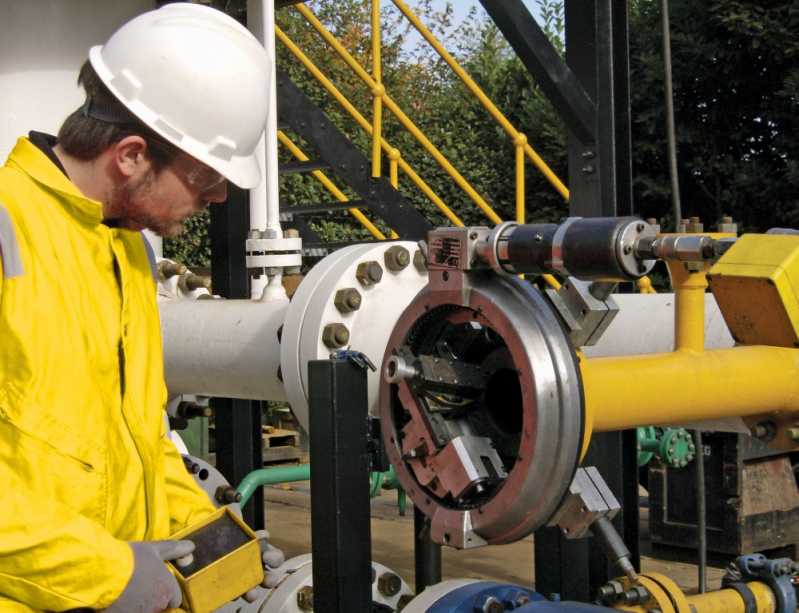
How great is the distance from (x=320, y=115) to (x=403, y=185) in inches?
305

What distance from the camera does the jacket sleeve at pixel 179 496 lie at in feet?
6.56

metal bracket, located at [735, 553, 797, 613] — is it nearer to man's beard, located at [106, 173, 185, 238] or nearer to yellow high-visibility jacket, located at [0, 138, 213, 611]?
yellow high-visibility jacket, located at [0, 138, 213, 611]

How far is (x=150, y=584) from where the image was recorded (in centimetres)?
160

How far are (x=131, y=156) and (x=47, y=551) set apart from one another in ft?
1.91

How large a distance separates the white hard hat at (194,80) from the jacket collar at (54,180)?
16 centimetres

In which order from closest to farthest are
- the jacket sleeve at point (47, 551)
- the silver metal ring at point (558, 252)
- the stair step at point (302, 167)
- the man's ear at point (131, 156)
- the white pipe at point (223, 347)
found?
the jacket sleeve at point (47, 551) < the silver metal ring at point (558, 252) < the man's ear at point (131, 156) < the white pipe at point (223, 347) < the stair step at point (302, 167)

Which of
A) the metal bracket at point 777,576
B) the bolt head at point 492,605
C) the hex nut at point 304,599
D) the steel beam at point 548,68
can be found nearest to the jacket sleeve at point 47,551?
the bolt head at point 492,605

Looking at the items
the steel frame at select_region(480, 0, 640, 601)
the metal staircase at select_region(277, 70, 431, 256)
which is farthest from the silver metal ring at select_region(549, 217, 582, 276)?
the metal staircase at select_region(277, 70, 431, 256)

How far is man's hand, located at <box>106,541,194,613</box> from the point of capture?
158cm

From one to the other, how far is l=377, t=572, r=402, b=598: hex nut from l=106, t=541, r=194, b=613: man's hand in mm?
1085

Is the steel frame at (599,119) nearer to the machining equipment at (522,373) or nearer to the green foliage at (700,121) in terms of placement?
the machining equipment at (522,373)

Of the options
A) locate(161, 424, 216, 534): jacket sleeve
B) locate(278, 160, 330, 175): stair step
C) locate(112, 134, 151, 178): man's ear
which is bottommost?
locate(161, 424, 216, 534): jacket sleeve

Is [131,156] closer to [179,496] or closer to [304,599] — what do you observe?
[179,496]

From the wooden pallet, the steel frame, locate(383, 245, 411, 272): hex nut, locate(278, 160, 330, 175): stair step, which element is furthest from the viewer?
the wooden pallet
